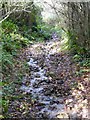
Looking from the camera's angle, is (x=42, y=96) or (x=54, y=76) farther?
(x=54, y=76)

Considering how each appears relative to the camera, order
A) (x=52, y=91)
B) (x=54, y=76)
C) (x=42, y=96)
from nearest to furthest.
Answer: (x=42, y=96) → (x=52, y=91) → (x=54, y=76)

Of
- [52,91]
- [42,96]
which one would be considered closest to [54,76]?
[52,91]

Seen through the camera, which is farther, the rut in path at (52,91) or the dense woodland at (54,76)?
the dense woodland at (54,76)

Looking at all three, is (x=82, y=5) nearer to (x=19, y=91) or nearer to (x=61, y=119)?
(x=19, y=91)

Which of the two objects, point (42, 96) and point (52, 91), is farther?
point (52, 91)

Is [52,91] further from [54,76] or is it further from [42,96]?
[54,76]

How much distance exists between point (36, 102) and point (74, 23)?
608 cm

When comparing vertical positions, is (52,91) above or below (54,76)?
below

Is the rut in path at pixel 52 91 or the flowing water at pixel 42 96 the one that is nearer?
the rut in path at pixel 52 91

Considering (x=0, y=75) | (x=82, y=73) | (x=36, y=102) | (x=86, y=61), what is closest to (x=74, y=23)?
(x=86, y=61)

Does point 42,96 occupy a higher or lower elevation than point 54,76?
lower

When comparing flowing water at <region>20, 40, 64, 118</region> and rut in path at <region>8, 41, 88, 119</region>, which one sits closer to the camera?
rut in path at <region>8, 41, 88, 119</region>

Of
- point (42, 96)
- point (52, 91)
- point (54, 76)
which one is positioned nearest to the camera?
point (42, 96)

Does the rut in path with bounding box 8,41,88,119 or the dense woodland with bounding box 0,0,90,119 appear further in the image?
the dense woodland with bounding box 0,0,90,119
